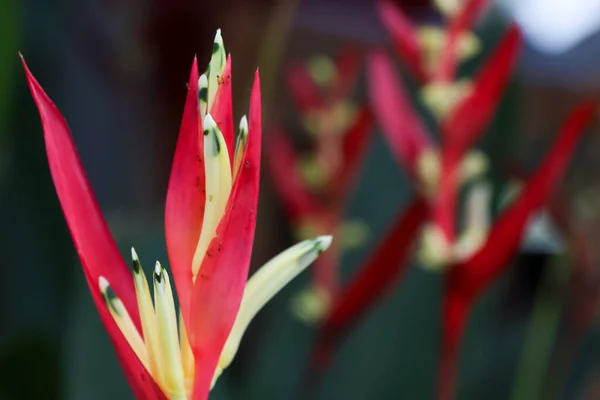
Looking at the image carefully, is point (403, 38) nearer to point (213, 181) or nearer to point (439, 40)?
point (439, 40)

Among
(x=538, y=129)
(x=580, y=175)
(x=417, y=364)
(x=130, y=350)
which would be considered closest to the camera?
(x=130, y=350)

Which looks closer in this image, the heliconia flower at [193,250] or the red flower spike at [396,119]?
the heliconia flower at [193,250]

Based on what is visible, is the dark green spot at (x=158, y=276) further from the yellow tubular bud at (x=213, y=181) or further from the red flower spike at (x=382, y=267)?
the red flower spike at (x=382, y=267)

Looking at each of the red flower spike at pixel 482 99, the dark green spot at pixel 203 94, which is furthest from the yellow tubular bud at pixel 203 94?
the red flower spike at pixel 482 99

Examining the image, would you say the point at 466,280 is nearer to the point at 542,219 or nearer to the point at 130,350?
the point at 130,350

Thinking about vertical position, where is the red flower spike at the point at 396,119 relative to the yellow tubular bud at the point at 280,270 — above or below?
above

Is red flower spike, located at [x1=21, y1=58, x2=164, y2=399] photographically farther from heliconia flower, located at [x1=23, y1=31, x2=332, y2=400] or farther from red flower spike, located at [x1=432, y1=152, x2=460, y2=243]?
red flower spike, located at [x1=432, y1=152, x2=460, y2=243]

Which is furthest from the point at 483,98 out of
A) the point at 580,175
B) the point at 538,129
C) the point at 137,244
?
the point at 538,129

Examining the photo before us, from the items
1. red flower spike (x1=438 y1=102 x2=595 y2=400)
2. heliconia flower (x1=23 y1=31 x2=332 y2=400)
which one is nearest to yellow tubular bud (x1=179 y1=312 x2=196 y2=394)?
heliconia flower (x1=23 y1=31 x2=332 y2=400)
